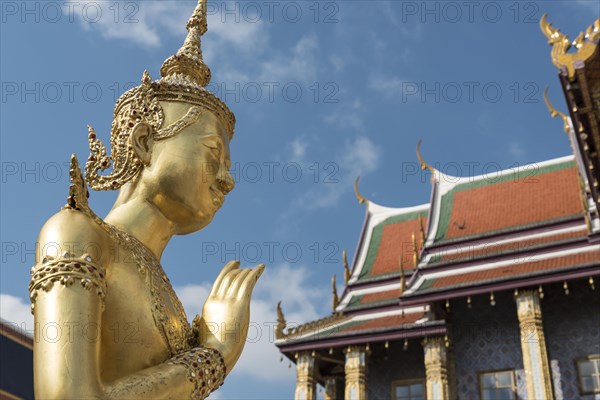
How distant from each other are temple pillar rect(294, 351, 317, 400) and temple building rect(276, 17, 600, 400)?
2 centimetres

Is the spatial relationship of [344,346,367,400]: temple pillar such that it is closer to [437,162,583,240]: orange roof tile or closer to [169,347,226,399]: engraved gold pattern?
[437,162,583,240]: orange roof tile

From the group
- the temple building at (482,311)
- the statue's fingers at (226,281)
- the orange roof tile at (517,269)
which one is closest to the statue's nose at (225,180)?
the statue's fingers at (226,281)

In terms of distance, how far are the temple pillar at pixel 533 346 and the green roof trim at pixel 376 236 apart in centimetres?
588

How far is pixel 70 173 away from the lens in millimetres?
2508

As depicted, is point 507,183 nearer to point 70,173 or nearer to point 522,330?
point 522,330

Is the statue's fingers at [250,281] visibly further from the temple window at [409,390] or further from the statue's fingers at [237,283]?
the temple window at [409,390]

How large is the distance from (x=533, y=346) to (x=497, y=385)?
1750 mm

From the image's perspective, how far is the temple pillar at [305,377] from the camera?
15227 mm

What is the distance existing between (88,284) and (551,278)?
12.8m

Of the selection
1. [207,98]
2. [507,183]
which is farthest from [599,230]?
[207,98]

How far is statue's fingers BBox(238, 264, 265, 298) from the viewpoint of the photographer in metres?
2.75

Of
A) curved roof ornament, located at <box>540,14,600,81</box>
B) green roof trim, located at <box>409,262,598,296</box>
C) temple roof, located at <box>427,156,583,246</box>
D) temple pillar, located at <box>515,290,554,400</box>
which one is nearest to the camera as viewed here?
curved roof ornament, located at <box>540,14,600,81</box>

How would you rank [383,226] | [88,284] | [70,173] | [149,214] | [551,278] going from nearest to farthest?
[88,284] → [70,173] → [149,214] → [551,278] → [383,226]

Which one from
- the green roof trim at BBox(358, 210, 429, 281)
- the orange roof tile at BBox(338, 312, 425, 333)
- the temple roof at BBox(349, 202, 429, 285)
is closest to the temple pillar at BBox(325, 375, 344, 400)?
the orange roof tile at BBox(338, 312, 425, 333)
